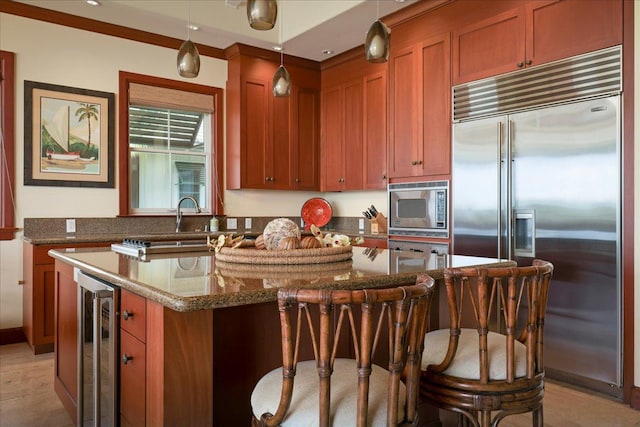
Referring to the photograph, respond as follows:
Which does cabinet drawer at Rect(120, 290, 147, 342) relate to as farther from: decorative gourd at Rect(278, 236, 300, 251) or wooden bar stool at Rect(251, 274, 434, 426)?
decorative gourd at Rect(278, 236, 300, 251)

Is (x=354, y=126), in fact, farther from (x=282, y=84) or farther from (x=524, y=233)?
(x=524, y=233)

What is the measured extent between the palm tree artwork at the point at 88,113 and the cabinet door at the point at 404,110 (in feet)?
8.92

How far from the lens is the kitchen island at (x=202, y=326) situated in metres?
1.28

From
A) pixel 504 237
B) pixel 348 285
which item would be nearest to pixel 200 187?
pixel 504 237

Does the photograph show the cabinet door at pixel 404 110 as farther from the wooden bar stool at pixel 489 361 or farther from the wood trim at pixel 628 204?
the wooden bar stool at pixel 489 361

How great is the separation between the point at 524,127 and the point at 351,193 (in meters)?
2.53

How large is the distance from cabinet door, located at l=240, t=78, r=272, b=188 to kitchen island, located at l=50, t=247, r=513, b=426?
9.90ft

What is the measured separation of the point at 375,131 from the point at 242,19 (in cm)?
173

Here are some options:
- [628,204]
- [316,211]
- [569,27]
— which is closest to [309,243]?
[628,204]

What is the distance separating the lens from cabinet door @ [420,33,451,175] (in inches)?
144

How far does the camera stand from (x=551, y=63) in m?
2.96

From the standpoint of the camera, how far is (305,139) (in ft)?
17.3

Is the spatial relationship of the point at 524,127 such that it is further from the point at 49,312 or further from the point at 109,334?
the point at 49,312

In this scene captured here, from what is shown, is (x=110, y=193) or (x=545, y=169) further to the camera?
(x=110, y=193)
